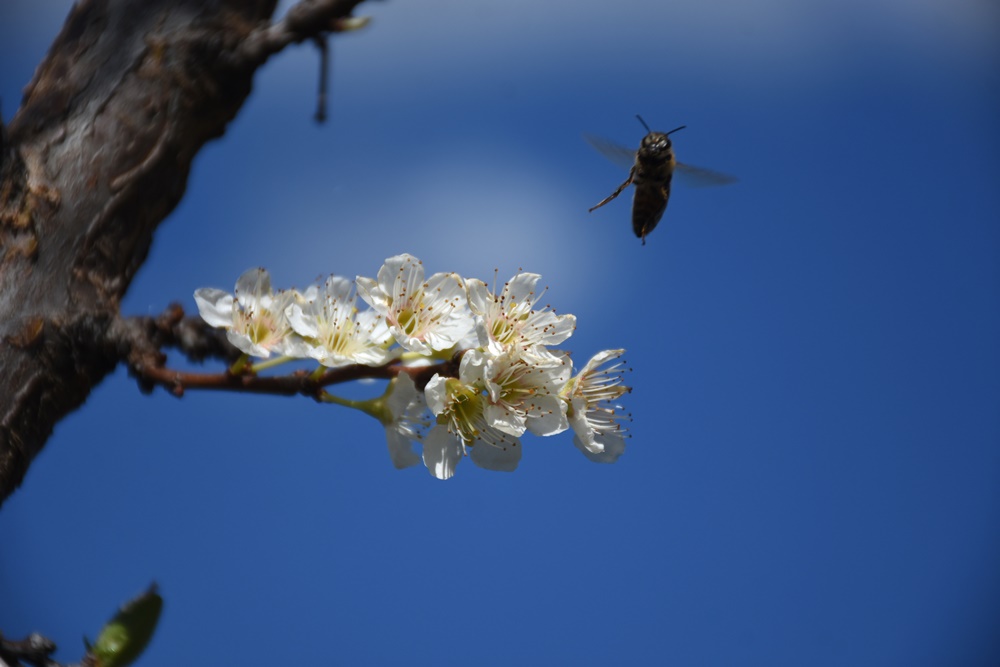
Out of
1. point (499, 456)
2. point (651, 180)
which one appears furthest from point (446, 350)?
point (651, 180)

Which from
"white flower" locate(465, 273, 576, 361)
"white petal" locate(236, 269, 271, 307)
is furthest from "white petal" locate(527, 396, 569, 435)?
"white petal" locate(236, 269, 271, 307)

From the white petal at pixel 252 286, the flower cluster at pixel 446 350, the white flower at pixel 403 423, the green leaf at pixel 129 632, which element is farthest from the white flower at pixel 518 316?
the green leaf at pixel 129 632

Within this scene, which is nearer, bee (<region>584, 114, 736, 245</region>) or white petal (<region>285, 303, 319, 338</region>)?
white petal (<region>285, 303, 319, 338</region>)

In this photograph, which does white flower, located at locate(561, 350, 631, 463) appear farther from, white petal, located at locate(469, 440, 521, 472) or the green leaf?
the green leaf

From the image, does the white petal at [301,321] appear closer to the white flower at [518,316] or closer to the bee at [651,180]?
the white flower at [518,316]

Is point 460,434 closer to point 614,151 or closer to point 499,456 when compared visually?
point 499,456

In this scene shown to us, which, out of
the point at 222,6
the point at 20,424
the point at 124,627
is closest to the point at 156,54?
the point at 222,6
